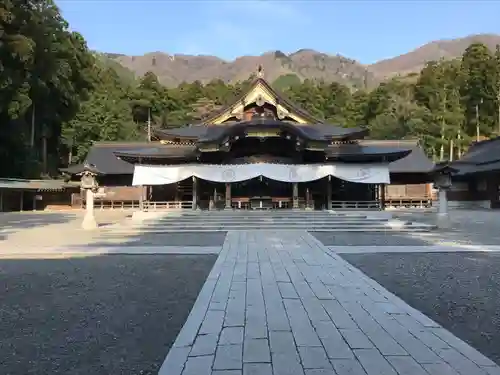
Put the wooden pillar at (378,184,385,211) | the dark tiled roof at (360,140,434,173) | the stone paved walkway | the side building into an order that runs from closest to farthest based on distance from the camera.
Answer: the stone paved walkway
the wooden pillar at (378,184,385,211)
the side building
the dark tiled roof at (360,140,434,173)

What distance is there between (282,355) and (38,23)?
110 feet

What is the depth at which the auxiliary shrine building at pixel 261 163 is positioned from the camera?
65.0 feet

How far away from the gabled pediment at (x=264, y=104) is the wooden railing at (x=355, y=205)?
17.1ft

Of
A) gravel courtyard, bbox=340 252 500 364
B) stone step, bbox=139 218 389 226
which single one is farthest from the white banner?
gravel courtyard, bbox=340 252 500 364

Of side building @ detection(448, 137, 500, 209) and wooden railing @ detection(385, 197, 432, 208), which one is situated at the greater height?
side building @ detection(448, 137, 500, 209)

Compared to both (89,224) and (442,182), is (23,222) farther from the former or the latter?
(442,182)

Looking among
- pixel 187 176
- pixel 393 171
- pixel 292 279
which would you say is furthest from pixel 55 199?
pixel 292 279

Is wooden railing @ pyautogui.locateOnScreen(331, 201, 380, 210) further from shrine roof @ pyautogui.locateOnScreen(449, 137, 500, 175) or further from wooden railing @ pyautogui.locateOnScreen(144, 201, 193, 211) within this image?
shrine roof @ pyautogui.locateOnScreen(449, 137, 500, 175)

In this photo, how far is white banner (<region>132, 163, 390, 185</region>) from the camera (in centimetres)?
1975

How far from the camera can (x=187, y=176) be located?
66.8 ft

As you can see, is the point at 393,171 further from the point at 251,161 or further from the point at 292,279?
the point at 292,279

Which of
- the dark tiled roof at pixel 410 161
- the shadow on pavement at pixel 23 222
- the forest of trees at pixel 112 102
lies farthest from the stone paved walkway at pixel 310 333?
the dark tiled roof at pixel 410 161

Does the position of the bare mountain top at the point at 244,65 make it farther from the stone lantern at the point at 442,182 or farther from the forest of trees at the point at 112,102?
the stone lantern at the point at 442,182

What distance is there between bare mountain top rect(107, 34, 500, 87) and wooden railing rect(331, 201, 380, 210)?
129502 millimetres
